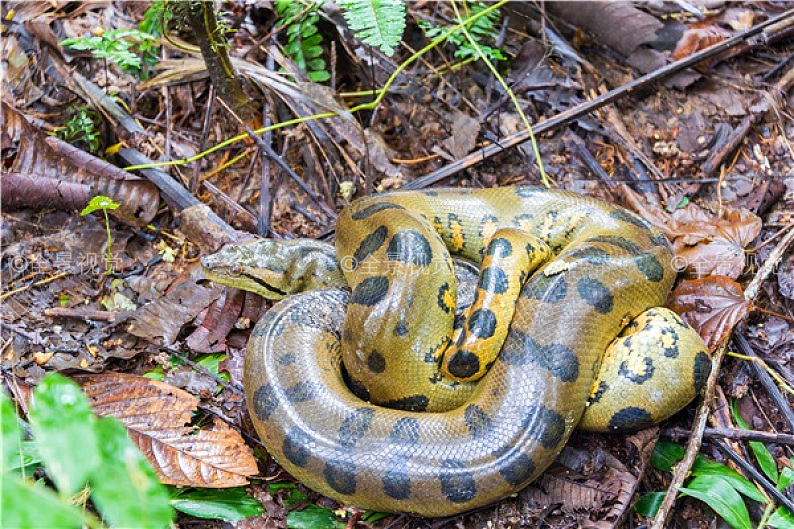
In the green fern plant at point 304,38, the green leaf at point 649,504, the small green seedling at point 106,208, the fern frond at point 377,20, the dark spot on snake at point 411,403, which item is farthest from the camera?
the green fern plant at point 304,38

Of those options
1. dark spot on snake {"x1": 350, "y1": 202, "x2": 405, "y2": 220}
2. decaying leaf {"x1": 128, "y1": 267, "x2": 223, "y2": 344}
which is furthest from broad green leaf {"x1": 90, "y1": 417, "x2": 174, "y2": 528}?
decaying leaf {"x1": 128, "y1": 267, "x2": 223, "y2": 344}

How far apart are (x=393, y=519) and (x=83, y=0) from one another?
6.03 m

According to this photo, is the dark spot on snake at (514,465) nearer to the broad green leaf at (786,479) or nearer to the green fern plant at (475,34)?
the broad green leaf at (786,479)

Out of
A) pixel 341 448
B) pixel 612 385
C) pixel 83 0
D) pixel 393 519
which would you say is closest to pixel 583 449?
pixel 612 385

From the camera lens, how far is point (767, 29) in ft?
20.0

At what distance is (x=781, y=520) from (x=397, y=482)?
228cm

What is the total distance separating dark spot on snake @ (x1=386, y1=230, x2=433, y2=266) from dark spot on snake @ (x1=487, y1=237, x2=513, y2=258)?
17.2 inches

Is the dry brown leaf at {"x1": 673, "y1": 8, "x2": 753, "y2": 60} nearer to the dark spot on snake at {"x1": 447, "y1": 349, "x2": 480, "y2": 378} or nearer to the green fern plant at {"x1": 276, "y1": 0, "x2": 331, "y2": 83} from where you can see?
A: the green fern plant at {"x1": 276, "y1": 0, "x2": 331, "y2": 83}

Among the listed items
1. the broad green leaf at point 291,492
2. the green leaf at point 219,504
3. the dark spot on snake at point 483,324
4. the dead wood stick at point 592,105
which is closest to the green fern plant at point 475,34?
the dead wood stick at point 592,105

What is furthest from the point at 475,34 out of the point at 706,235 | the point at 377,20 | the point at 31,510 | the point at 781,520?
the point at 31,510

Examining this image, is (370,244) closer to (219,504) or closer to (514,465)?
(514,465)

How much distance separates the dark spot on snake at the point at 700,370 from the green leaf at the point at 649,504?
727 millimetres

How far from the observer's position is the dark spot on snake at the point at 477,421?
3998 mm

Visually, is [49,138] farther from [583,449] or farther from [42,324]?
[583,449]
